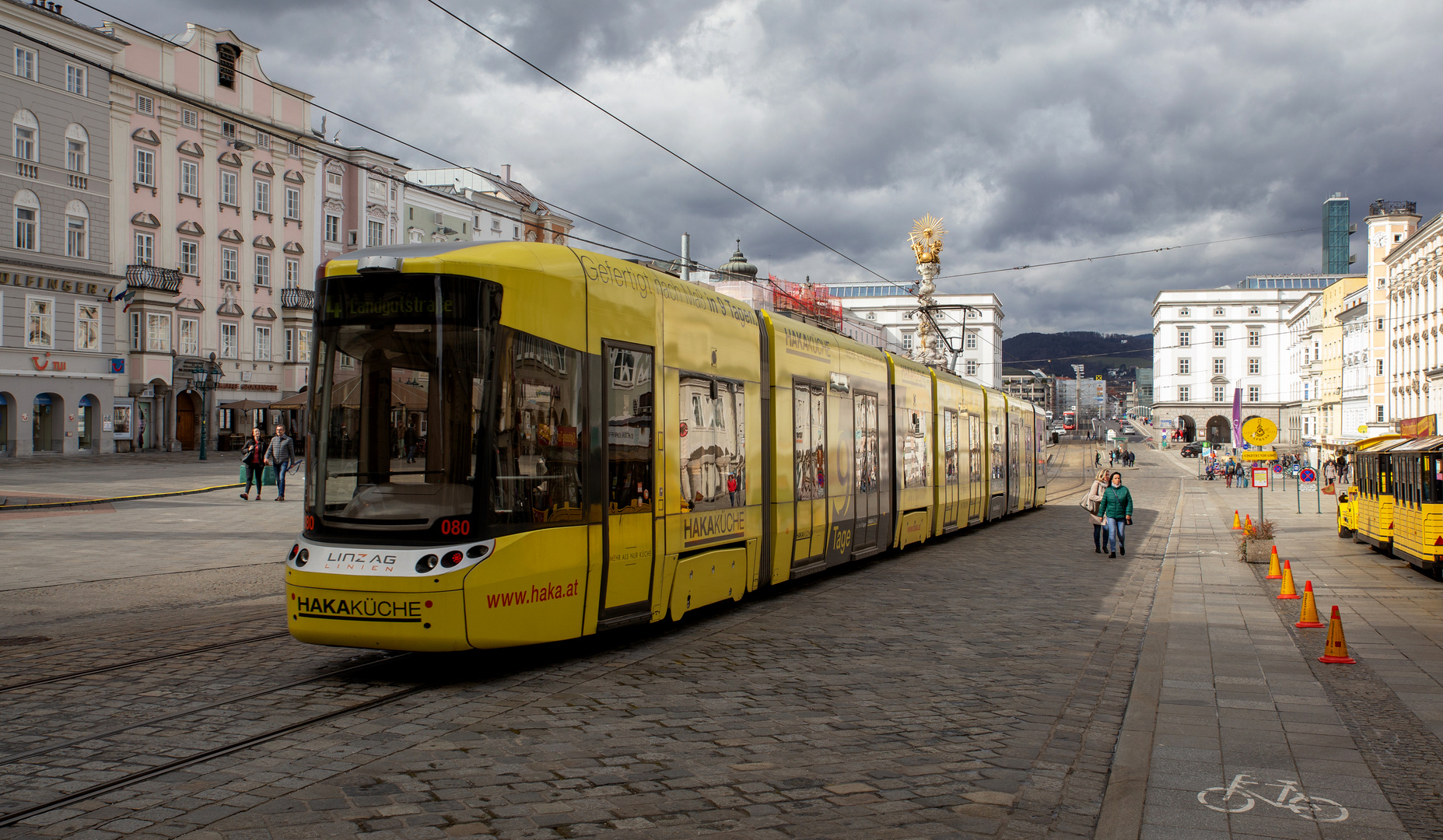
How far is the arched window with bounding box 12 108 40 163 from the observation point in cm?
4153

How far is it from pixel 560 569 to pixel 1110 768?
4387 millimetres

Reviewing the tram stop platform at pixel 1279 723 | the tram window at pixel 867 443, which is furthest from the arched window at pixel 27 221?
the tram stop platform at pixel 1279 723

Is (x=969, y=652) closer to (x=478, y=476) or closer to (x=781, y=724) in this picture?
(x=781, y=724)

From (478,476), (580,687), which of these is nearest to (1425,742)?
(580,687)

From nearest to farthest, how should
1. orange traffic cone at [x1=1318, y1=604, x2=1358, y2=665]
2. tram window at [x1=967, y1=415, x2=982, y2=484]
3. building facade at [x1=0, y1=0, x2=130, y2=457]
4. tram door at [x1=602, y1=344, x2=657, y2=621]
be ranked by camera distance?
tram door at [x1=602, y1=344, x2=657, y2=621], orange traffic cone at [x1=1318, y1=604, x2=1358, y2=665], tram window at [x1=967, y1=415, x2=982, y2=484], building facade at [x1=0, y1=0, x2=130, y2=457]

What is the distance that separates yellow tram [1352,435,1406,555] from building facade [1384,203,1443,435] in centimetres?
3289

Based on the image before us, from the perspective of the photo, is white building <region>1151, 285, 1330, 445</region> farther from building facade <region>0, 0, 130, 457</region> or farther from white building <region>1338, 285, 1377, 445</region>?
building facade <region>0, 0, 130, 457</region>

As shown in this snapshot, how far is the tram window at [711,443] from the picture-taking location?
11.2m

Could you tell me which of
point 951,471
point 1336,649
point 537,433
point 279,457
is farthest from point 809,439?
point 279,457

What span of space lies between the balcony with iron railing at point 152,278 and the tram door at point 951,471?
3807 centimetres

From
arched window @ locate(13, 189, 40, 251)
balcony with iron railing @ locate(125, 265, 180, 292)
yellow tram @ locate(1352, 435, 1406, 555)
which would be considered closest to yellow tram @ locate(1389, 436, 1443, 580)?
yellow tram @ locate(1352, 435, 1406, 555)

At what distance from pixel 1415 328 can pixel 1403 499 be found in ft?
167

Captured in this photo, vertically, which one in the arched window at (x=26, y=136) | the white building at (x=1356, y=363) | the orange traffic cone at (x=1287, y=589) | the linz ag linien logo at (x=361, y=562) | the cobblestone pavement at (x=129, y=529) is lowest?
the orange traffic cone at (x=1287, y=589)

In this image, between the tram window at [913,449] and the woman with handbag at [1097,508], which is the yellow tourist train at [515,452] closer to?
the tram window at [913,449]
